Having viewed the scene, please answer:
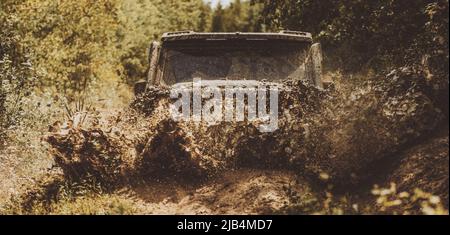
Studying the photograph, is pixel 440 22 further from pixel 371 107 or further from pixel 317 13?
pixel 317 13

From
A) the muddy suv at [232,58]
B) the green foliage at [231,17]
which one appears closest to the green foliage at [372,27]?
the muddy suv at [232,58]

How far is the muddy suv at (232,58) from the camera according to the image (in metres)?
7.14

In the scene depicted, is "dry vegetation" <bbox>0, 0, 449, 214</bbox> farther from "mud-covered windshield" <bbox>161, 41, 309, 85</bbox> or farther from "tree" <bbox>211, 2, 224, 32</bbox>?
"tree" <bbox>211, 2, 224, 32</bbox>

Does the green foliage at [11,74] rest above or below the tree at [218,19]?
below

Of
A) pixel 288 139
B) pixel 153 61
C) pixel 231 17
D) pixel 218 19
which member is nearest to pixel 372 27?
pixel 153 61

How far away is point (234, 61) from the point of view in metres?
7.27

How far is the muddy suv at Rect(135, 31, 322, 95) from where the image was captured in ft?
23.4

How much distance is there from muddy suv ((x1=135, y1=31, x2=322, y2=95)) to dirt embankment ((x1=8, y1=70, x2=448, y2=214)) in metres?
1.14

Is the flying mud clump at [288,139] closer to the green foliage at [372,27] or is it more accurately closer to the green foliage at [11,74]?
the green foliage at [372,27]

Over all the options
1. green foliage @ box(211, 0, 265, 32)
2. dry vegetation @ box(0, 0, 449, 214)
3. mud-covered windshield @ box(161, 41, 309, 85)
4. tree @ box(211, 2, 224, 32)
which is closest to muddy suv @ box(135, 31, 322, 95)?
mud-covered windshield @ box(161, 41, 309, 85)

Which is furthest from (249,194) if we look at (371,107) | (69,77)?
(69,77)

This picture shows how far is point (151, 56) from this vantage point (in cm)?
738
